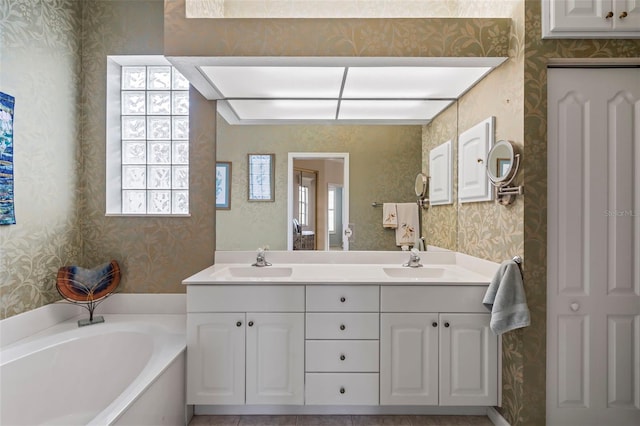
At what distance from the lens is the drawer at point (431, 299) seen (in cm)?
186

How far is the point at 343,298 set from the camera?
6.08 feet

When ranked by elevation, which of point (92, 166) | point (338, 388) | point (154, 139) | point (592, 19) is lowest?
point (338, 388)

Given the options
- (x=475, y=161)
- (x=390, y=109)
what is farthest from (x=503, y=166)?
(x=390, y=109)

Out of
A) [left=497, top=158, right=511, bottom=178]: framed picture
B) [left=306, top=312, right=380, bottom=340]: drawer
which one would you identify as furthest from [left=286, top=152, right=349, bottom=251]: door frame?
[left=497, top=158, right=511, bottom=178]: framed picture

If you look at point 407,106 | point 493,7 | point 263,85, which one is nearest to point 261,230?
point 263,85

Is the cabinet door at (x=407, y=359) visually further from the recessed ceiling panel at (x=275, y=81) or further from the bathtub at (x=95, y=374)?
the recessed ceiling panel at (x=275, y=81)

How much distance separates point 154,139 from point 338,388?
2123 mm

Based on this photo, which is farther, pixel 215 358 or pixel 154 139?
pixel 154 139

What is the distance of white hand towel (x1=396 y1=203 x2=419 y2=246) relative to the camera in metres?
2.37

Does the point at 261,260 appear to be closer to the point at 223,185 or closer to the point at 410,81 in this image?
the point at 223,185

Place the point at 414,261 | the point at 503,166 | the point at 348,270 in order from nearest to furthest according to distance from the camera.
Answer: the point at 503,166 → the point at 348,270 → the point at 414,261

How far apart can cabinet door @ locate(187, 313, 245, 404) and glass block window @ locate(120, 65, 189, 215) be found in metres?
0.98

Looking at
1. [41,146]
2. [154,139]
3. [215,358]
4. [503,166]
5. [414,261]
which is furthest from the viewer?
[154,139]

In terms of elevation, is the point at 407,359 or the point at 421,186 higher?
the point at 421,186
